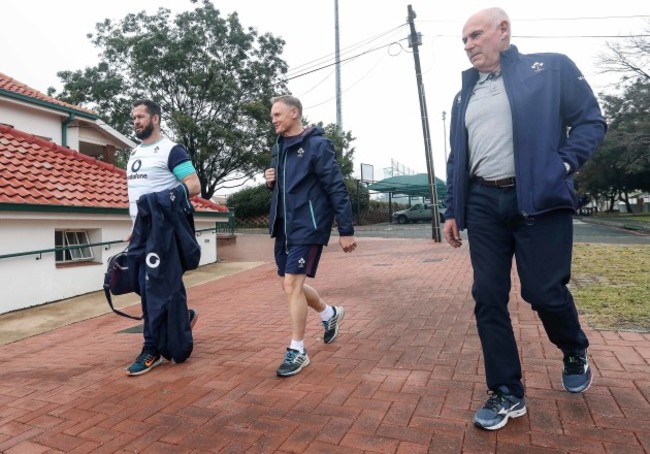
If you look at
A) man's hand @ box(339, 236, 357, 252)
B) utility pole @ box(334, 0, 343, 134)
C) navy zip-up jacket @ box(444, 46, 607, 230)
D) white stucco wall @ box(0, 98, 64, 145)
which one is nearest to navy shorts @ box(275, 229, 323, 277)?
man's hand @ box(339, 236, 357, 252)

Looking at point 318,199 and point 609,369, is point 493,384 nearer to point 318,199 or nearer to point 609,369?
point 609,369

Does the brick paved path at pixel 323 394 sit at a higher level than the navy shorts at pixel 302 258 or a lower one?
lower

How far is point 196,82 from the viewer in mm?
19812

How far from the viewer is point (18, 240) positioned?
676 centimetres

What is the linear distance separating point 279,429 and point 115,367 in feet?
6.19

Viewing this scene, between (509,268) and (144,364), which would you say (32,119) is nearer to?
(144,364)

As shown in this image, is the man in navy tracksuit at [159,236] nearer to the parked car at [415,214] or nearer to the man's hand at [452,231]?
the man's hand at [452,231]

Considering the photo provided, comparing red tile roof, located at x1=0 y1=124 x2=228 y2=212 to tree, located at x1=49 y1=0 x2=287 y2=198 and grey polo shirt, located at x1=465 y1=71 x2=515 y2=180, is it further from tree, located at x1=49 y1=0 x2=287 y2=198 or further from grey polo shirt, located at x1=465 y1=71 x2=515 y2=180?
tree, located at x1=49 y1=0 x2=287 y2=198

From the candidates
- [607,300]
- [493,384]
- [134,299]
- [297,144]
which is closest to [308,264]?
[297,144]

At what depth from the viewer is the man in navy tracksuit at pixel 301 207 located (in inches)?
132

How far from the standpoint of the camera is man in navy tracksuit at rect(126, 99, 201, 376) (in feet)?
11.7

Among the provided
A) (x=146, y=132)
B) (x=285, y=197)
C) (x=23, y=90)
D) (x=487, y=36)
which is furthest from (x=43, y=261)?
(x=487, y=36)

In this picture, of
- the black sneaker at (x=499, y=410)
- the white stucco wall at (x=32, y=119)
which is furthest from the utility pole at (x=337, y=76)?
the black sneaker at (x=499, y=410)

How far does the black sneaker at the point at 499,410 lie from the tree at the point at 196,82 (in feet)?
59.5
